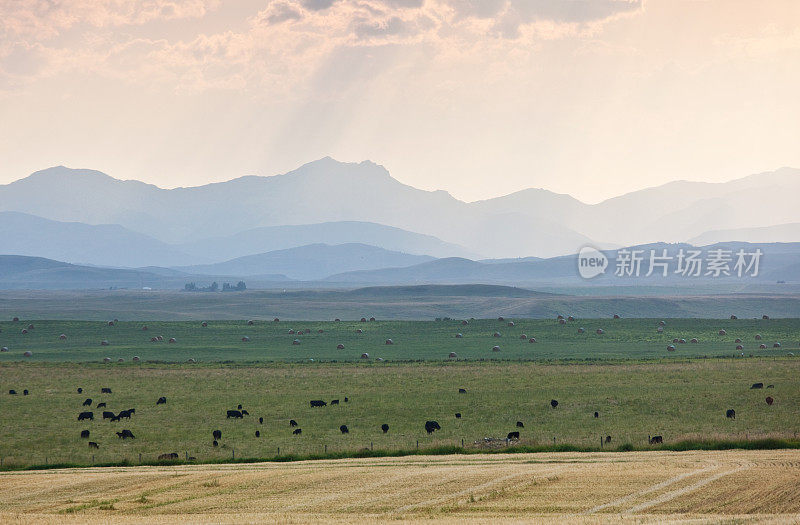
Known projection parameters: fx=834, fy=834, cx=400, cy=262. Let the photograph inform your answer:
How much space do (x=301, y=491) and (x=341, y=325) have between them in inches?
3921

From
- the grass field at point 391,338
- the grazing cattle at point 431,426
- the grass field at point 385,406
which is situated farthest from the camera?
the grass field at point 391,338

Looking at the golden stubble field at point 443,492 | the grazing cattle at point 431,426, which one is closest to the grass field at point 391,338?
the grazing cattle at point 431,426

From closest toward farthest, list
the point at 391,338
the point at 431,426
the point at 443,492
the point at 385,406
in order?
the point at 443,492 < the point at 431,426 < the point at 385,406 < the point at 391,338

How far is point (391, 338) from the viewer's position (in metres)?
111

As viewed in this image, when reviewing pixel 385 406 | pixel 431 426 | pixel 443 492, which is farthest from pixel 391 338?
pixel 443 492

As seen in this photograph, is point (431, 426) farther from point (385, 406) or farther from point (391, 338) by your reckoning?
point (391, 338)

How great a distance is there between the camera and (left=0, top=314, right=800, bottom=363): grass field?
9119 cm

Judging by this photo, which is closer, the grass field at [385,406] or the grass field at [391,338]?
the grass field at [385,406]

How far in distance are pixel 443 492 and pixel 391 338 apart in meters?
84.6

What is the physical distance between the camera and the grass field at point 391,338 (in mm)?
91188

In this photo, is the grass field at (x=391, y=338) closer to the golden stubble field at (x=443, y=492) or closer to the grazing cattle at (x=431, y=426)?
the grazing cattle at (x=431, y=426)

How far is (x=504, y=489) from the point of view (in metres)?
26.8

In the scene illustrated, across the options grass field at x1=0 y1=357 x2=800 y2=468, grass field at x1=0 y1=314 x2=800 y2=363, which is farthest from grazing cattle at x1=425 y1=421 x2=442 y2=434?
grass field at x1=0 y1=314 x2=800 y2=363

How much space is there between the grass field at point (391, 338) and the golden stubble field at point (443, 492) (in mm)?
55081
